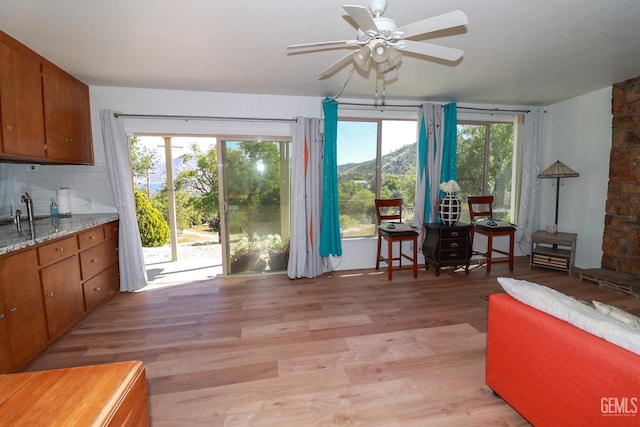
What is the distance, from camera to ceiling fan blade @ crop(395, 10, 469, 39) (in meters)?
1.42

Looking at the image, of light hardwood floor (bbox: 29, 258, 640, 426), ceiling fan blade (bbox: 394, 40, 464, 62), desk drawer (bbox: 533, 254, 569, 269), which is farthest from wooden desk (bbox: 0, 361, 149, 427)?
desk drawer (bbox: 533, 254, 569, 269)

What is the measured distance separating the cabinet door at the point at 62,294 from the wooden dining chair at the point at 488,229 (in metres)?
4.45

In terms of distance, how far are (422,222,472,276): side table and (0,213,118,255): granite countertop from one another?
3892 mm

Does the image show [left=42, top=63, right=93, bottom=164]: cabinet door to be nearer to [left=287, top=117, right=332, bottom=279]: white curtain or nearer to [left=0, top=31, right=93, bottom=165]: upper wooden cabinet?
[left=0, top=31, right=93, bottom=165]: upper wooden cabinet

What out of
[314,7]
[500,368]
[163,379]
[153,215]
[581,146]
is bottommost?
[163,379]

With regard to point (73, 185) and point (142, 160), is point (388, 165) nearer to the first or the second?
point (73, 185)

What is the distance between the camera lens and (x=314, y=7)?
1866mm

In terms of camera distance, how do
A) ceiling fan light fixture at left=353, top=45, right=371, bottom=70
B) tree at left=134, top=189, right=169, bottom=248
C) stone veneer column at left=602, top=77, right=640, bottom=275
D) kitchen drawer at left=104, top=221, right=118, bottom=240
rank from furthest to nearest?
tree at left=134, top=189, right=169, bottom=248, stone veneer column at left=602, top=77, right=640, bottom=275, kitchen drawer at left=104, top=221, right=118, bottom=240, ceiling fan light fixture at left=353, top=45, right=371, bottom=70

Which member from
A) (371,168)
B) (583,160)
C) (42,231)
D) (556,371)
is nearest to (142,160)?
(42,231)

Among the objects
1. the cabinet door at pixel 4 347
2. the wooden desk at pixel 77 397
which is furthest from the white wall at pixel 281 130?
the wooden desk at pixel 77 397

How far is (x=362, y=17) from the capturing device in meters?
1.42

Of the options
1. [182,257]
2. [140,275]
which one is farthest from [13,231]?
[182,257]

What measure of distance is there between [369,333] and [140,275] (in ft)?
9.19

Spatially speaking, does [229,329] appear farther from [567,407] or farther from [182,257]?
[182,257]
